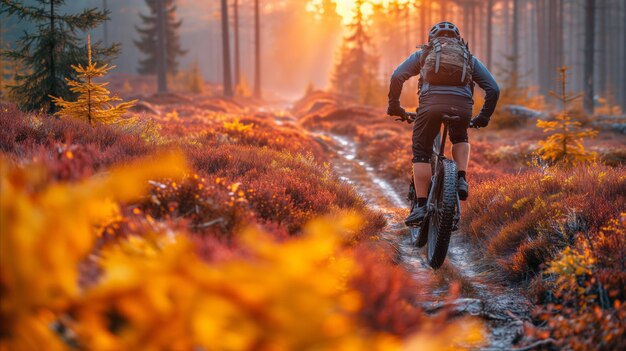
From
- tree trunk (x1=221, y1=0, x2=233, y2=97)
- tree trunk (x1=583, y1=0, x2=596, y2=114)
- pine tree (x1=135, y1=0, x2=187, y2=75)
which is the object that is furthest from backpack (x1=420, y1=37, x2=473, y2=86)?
pine tree (x1=135, y1=0, x2=187, y2=75)

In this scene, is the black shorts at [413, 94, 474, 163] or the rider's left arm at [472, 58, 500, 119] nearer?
the black shorts at [413, 94, 474, 163]

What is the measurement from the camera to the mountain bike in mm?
5055

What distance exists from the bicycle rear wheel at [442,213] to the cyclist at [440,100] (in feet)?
0.73

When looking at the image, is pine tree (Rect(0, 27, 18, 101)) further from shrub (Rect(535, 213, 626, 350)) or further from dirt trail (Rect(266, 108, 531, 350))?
shrub (Rect(535, 213, 626, 350))

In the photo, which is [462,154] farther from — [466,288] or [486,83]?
[466,288]

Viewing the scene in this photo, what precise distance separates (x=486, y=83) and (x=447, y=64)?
0.72 meters

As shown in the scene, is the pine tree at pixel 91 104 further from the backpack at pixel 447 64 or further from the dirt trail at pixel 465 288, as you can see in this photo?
the backpack at pixel 447 64

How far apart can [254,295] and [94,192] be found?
691 mm

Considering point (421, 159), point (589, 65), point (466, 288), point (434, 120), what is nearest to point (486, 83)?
point (434, 120)

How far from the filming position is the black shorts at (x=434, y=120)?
5379 mm

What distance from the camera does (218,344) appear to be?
1.69 meters

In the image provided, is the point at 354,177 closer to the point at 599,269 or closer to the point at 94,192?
the point at 599,269

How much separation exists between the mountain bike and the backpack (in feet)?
1.41

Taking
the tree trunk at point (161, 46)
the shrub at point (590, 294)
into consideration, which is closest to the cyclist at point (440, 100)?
the shrub at point (590, 294)
